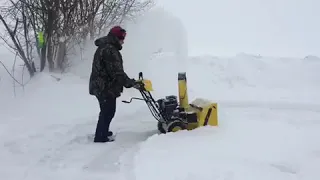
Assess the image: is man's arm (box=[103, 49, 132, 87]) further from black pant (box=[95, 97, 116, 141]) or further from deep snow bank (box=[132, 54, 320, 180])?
deep snow bank (box=[132, 54, 320, 180])

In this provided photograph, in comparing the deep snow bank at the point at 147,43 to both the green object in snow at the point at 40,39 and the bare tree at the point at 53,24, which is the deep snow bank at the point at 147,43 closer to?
the bare tree at the point at 53,24

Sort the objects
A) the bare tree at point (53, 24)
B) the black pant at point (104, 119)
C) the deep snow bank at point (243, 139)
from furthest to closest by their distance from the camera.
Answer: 1. the bare tree at point (53, 24)
2. the black pant at point (104, 119)
3. the deep snow bank at point (243, 139)

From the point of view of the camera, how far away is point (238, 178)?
4.06 metres

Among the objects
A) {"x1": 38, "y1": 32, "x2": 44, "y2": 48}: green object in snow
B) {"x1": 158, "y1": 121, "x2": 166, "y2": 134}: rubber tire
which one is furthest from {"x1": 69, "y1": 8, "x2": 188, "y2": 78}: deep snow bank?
{"x1": 158, "y1": 121, "x2": 166, "y2": 134}: rubber tire

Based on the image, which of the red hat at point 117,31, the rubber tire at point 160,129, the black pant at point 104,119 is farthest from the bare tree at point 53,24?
the rubber tire at point 160,129

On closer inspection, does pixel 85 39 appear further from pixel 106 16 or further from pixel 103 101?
pixel 103 101

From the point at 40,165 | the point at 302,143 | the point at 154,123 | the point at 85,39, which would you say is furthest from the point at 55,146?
the point at 85,39

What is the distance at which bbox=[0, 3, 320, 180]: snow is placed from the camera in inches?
176

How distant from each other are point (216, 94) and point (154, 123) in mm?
3733

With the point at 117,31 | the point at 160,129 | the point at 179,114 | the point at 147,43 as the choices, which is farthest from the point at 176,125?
the point at 147,43

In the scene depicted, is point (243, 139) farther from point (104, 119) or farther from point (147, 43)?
point (147, 43)

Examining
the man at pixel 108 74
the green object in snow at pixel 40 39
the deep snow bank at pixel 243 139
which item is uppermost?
the green object in snow at pixel 40 39

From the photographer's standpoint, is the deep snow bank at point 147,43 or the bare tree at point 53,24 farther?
the deep snow bank at point 147,43

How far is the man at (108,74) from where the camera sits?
18.5ft
